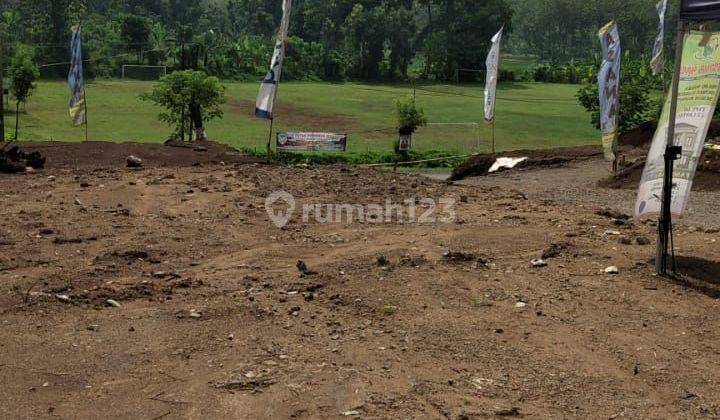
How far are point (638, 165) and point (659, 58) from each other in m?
8.25

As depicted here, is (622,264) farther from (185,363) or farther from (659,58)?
(659,58)

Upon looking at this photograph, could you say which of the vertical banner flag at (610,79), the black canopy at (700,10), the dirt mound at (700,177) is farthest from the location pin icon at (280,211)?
the dirt mound at (700,177)

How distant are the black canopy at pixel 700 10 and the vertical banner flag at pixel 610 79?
388 inches

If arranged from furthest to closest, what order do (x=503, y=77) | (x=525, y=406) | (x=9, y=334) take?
(x=503, y=77) < (x=9, y=334) < (x=525, y=406)

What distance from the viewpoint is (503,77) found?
237ft

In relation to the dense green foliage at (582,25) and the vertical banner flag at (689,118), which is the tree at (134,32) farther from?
the vertical banner flag at (689,118)

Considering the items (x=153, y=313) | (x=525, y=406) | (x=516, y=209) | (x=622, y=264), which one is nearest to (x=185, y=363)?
(x=153, y=313)

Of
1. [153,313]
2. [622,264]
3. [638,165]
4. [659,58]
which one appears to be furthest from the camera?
[659,58]

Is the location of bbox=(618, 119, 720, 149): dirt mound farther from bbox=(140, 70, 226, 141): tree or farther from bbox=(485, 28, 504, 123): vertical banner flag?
bbox=(140, 70, 226, 141): tree

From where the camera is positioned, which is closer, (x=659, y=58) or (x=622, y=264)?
(x=622, y=264)

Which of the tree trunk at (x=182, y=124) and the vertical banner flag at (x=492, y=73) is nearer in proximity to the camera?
the vertical banner flag at (x=492, y=73)

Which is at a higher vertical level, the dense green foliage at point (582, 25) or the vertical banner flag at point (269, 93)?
the dense green foliage at point (582, 25)

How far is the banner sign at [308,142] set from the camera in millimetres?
27391

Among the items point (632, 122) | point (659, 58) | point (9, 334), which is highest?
point (659, 58)
